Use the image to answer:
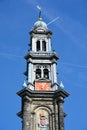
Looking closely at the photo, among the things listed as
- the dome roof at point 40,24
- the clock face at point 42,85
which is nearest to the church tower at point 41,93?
the clock face at point 42,85

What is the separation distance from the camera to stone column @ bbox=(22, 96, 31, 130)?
54.8m

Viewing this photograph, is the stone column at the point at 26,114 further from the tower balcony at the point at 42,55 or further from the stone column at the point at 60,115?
the tower balcony at the point at 42,55

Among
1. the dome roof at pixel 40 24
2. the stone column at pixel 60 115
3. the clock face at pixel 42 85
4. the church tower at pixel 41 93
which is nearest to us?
the stone column at pixel 60 115

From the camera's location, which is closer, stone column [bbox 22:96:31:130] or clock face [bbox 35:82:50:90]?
stone column [bbox 22:96:31:130]

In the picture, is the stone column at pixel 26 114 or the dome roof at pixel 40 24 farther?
the dome roof at pixel 40 24

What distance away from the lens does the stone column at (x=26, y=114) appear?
2156 inches

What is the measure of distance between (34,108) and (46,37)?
1502 cm

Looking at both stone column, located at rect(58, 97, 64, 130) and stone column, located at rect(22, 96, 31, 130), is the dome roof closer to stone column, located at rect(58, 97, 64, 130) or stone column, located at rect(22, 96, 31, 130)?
stone column, located at rect(22, 96, 31, 130)

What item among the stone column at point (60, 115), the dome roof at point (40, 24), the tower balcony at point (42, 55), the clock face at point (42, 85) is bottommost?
the stone column at point (60, 115)

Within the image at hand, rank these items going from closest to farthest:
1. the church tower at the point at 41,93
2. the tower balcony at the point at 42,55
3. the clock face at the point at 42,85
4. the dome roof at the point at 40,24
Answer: the church tower at the point at 41,93
the clock face at the point at 42,85
the tower balcony at the point at 42,55
the dome roof at the point at 40,24

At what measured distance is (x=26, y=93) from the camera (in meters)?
57.8

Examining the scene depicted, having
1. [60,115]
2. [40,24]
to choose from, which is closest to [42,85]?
[60,115]

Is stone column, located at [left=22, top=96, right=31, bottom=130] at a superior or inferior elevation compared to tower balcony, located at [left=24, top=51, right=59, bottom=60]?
inferior

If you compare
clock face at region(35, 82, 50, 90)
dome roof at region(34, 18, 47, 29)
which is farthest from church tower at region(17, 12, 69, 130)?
dome roof at region(34, 18, 47, 29)
